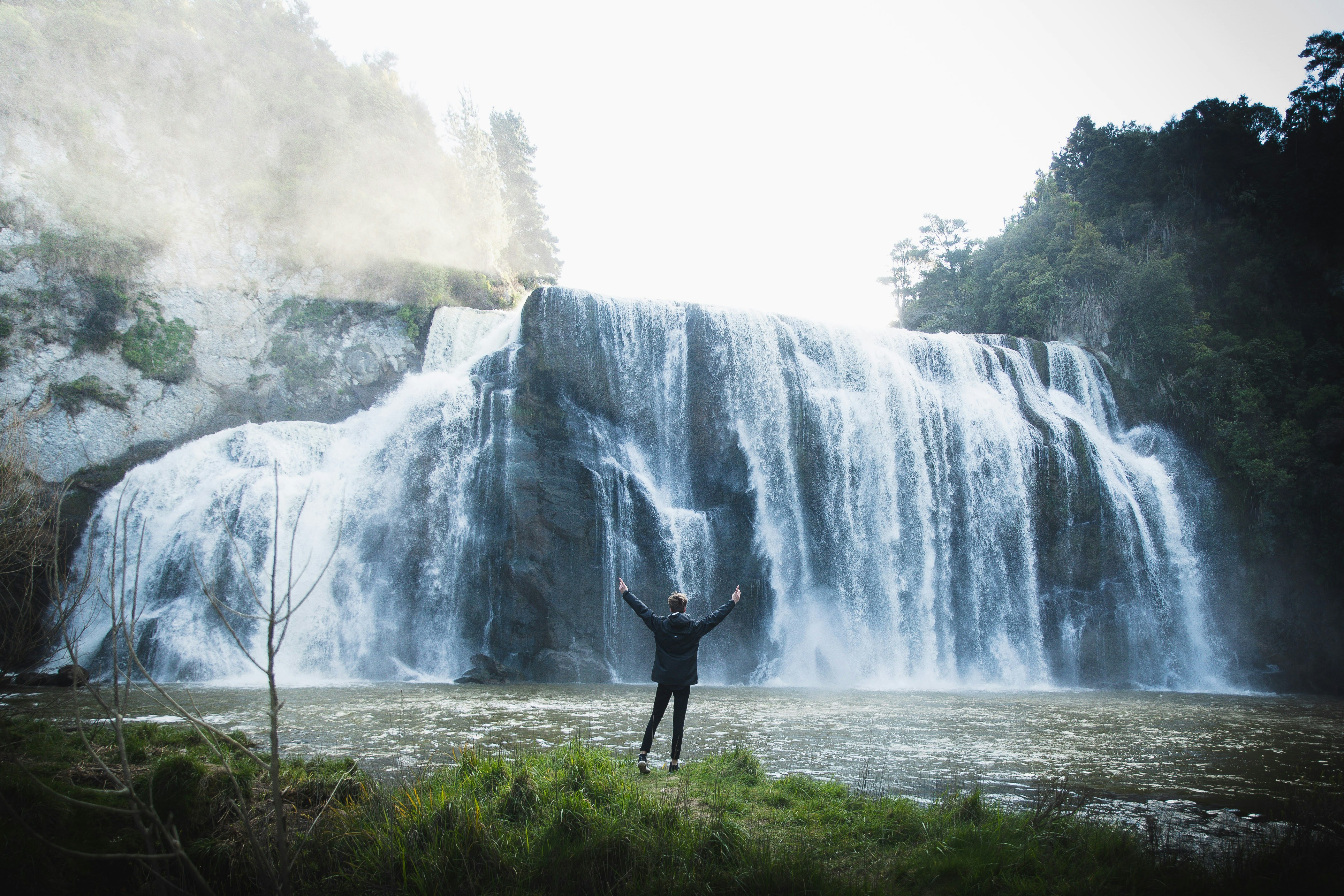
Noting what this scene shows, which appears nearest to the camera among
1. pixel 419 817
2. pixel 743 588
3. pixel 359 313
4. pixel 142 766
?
pixel 419 817

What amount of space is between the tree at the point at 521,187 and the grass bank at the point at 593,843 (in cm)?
4966

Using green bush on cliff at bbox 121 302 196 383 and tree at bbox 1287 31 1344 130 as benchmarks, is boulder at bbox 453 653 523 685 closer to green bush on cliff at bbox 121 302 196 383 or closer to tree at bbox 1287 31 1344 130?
green bush on cliff at bbox 121 302 196 383

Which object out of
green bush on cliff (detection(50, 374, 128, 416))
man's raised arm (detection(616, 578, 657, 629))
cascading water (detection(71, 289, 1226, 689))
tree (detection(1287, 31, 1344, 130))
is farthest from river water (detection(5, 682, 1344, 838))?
tree (detection(1287, 31, 1344, 130))

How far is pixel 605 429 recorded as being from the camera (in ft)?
70.0

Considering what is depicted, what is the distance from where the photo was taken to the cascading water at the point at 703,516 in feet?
59.1

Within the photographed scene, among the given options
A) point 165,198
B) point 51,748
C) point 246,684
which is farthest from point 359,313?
point 51,748

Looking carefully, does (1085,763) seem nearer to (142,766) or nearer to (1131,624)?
(142,766)

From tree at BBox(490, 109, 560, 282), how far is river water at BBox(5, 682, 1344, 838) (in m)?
43.7

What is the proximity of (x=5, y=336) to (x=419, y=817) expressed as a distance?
25.6 meters

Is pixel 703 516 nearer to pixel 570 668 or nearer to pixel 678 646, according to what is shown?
pixel 570 668

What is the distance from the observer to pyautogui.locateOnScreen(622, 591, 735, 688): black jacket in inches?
237

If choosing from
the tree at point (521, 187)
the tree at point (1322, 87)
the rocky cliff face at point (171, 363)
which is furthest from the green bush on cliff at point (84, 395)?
the tree at point (1322, 87)

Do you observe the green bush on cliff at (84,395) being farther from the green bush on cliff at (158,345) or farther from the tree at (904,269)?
the tree at (904,269)

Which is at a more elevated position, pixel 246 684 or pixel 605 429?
pixel 605 429
